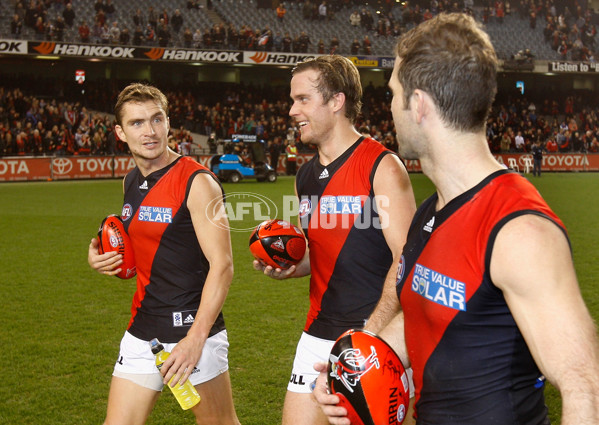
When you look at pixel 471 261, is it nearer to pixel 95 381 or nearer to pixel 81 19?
pixel 95 381

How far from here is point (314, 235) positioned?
3734 millimetres

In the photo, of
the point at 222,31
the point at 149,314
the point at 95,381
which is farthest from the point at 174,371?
the point at 222,31

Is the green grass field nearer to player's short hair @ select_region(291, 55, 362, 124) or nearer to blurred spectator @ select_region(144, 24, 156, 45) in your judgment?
player's short hair @ select_region(291, 55, 362, 124)

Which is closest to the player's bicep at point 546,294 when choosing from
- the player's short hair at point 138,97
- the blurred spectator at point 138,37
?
the player's short hair at point 138,97

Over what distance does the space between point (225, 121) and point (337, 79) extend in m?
31.4

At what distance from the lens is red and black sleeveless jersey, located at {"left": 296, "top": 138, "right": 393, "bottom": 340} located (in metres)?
3.54

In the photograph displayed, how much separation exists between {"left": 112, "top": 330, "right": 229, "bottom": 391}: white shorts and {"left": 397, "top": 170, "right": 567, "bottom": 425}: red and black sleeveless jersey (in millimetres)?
1775

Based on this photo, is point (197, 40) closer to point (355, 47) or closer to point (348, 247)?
point (355, 47)

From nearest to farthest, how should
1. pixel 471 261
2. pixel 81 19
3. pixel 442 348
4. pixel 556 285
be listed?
pixel 556 285 < pixel 471 261 < pixel 442 348 < pixel 81 19

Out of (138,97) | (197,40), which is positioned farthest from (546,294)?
(197,40)

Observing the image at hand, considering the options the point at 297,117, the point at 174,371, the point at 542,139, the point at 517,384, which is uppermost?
the point at 542,139

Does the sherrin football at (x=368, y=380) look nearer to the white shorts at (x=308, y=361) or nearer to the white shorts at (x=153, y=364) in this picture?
the white shorts at (x=308, y=361)

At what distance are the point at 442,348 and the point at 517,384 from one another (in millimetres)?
260

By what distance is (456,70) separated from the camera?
203cm
